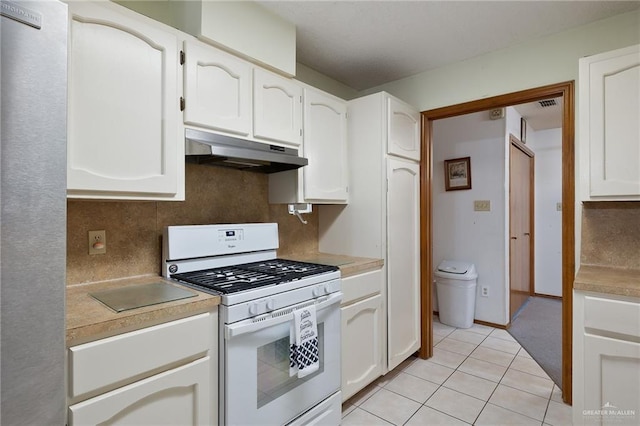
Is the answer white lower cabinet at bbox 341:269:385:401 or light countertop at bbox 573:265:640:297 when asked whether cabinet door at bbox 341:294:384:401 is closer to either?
white lower cabinet at bbox 341:269:385:401

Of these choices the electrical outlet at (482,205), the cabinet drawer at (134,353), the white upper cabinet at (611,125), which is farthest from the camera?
the electrical outlet at (482,205)

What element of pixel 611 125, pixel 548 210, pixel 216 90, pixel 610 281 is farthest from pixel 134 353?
pixel 548 210

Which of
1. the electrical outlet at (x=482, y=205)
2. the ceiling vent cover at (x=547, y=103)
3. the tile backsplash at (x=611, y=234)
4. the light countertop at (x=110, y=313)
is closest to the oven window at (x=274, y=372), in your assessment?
the light countertop at (x=110, y=313)

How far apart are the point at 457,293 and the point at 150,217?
2.93 meters

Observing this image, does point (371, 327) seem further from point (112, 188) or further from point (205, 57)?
point (205, 57)

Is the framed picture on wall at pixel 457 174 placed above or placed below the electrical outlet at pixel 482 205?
above

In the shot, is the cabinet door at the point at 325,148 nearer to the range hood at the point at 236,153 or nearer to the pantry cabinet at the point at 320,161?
the pantry cabinet at the point at 320,161

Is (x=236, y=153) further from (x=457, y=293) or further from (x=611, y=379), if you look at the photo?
(x=457, y=293)

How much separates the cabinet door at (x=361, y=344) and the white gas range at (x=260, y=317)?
134 millimetres

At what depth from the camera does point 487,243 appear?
3422 mm

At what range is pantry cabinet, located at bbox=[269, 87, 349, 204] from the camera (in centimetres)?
208

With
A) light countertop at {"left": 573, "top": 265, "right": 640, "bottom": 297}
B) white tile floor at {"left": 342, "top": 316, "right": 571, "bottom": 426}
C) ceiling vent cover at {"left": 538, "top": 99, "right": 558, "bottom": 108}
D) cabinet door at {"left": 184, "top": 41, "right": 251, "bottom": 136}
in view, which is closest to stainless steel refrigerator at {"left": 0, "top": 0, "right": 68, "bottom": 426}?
cabinet door at {"left": 184, "top": 41, "right": 251, "bottom": 136}

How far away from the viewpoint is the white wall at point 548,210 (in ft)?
14.4

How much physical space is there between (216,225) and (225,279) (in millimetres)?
389
